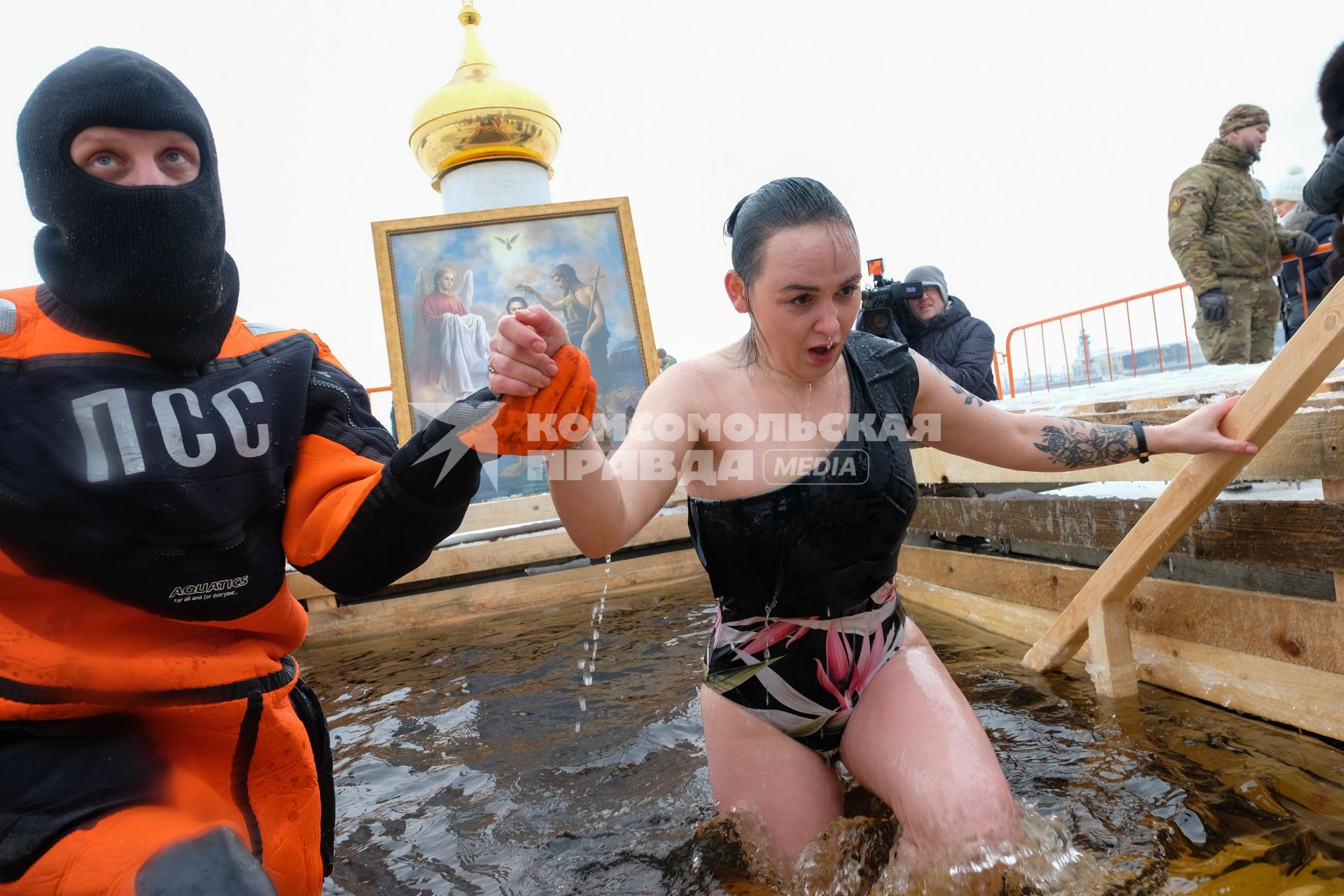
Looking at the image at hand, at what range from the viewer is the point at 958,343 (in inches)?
218

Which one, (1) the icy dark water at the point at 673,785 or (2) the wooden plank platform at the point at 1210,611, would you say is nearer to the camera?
(1) the icy dark water at the point at 673,785

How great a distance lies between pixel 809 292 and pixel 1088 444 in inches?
42.1

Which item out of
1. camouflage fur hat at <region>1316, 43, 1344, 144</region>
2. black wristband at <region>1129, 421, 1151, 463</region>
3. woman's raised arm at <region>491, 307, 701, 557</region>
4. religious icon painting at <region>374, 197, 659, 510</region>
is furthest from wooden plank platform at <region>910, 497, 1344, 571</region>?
religious icon painting at <region>374, 197, 659, 510</region>

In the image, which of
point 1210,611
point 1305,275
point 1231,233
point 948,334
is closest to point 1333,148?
point 1231,233

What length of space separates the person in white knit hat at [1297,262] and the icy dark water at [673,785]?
4483mm

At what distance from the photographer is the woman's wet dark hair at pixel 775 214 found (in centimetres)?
203

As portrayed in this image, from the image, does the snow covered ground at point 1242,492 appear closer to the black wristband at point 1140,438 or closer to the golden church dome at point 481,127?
the black wristband at point 1140,438

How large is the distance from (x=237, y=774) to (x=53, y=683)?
1.08 feet

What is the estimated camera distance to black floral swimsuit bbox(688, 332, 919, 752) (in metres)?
2.11

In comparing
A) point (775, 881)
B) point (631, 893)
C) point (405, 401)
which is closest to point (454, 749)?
point (631, 893)

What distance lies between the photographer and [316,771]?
5.34 feet

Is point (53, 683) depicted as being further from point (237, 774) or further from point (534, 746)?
point (534, 746)

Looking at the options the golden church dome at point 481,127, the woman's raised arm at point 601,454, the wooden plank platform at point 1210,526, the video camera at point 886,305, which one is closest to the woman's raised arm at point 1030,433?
the wooden plank platform at point 1210,526

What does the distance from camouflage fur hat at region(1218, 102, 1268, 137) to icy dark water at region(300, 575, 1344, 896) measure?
13.9ft
